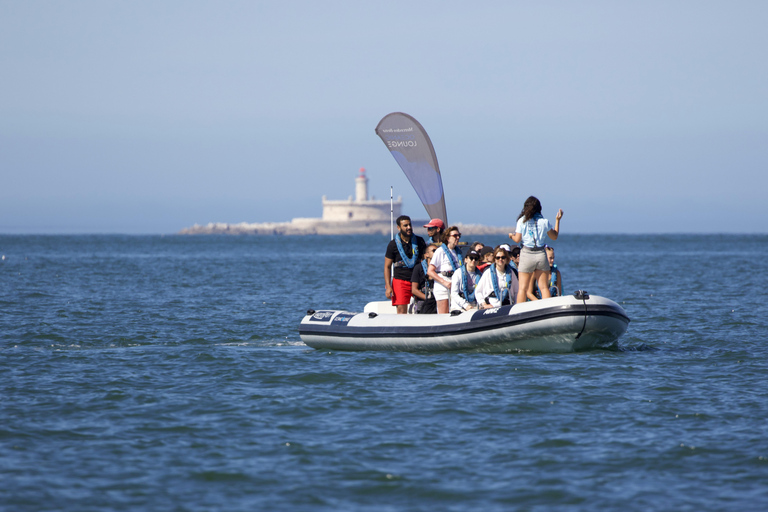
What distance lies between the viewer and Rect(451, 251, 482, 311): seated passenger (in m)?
11.5

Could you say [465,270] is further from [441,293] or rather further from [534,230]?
[534,230]

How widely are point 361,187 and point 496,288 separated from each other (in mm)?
160226

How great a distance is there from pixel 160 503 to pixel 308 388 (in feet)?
13.0

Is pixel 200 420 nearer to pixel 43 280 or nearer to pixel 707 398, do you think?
pixel 707 398

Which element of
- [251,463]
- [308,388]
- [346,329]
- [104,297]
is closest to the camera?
[251,463]

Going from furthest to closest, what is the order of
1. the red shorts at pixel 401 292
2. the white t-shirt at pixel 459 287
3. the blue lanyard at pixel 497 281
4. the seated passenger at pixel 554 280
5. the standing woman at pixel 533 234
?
the red shorts at pixel 401 292, the seated passenger at pixel 554 280, the blue lanyard at pixel 497 281, the white t-shirt at pixel 459 287, the standing woman at pixel 533 234

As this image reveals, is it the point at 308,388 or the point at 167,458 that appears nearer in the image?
the point at 167,458

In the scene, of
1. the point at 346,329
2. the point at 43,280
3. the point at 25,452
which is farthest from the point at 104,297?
the point at 25,452

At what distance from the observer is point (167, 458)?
716 centimetres

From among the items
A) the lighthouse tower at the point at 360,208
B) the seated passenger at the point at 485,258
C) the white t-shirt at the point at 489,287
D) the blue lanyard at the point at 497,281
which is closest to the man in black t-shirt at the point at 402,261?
the seated passenger at the point at 485,258

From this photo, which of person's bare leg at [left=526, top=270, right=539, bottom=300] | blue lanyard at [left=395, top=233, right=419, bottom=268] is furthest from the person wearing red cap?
person's bare leg at [left=526, top=270, right=539, bottom=300]

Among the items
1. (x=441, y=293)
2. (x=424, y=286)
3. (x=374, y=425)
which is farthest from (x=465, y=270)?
(x=374, y=425)

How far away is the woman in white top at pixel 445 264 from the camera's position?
1127 centimetres

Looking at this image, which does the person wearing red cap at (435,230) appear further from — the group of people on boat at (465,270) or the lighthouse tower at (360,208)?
the lighthouse tower at (360,208)
